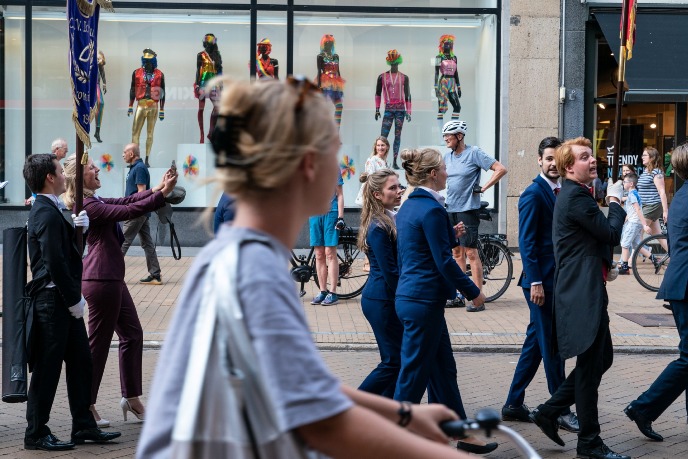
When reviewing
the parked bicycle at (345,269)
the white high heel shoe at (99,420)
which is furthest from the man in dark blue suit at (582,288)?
the parked bicycle at (345,269)

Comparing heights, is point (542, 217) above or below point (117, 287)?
above

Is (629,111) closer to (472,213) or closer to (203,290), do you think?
(472,213)

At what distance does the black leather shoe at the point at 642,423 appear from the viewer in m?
6.39

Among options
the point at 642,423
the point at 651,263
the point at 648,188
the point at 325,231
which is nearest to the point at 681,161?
the point at 642,423

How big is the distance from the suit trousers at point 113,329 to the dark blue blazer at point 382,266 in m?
1.65

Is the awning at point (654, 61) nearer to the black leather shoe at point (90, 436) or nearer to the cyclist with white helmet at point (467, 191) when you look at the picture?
the cyclist with white helmet at point (467, 191)

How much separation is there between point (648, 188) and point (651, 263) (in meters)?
1.71

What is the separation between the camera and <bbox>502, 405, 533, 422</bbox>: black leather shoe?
6812mm

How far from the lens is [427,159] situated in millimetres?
5848

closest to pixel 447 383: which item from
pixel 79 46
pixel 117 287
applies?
pixel 117 287

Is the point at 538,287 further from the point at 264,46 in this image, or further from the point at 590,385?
the point at 264,46

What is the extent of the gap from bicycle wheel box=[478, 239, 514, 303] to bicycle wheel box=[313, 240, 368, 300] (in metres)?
1.48

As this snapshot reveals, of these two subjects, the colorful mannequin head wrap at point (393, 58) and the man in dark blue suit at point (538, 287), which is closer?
the man in dark blue suit at point (538, 287)

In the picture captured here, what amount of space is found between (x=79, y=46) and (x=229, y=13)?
10850 millimetres
